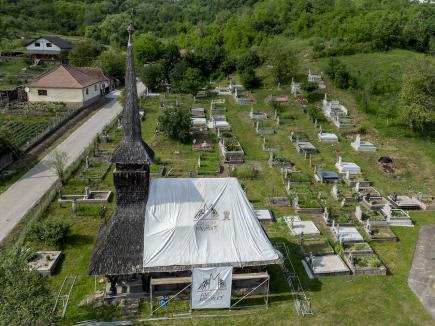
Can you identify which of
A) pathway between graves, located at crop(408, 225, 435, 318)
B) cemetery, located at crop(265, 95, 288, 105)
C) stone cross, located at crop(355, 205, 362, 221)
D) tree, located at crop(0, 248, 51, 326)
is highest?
cemetery, located at crop(265, 95, 288, 105)

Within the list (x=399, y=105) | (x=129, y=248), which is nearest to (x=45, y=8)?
(x=399, y=105)

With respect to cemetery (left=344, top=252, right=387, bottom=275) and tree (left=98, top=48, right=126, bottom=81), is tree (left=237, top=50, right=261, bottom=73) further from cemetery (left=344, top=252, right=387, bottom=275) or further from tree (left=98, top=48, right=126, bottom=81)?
cemetery (left=344, top=252, right=387, bottom=275)

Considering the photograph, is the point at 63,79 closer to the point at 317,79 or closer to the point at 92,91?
the point at 92,91

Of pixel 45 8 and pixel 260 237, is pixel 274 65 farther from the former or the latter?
pixel 45 8

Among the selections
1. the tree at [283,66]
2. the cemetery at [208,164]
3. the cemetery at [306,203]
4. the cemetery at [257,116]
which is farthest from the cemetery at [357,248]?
the tree at [283,66]

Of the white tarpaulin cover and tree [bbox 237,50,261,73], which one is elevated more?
tree [bbox 237,50,261,73]

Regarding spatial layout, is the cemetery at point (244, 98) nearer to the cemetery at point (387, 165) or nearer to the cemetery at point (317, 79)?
the cemetery at point (317, 79)

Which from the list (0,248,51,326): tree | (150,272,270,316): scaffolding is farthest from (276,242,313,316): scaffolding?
(0,248,51,326): tree
